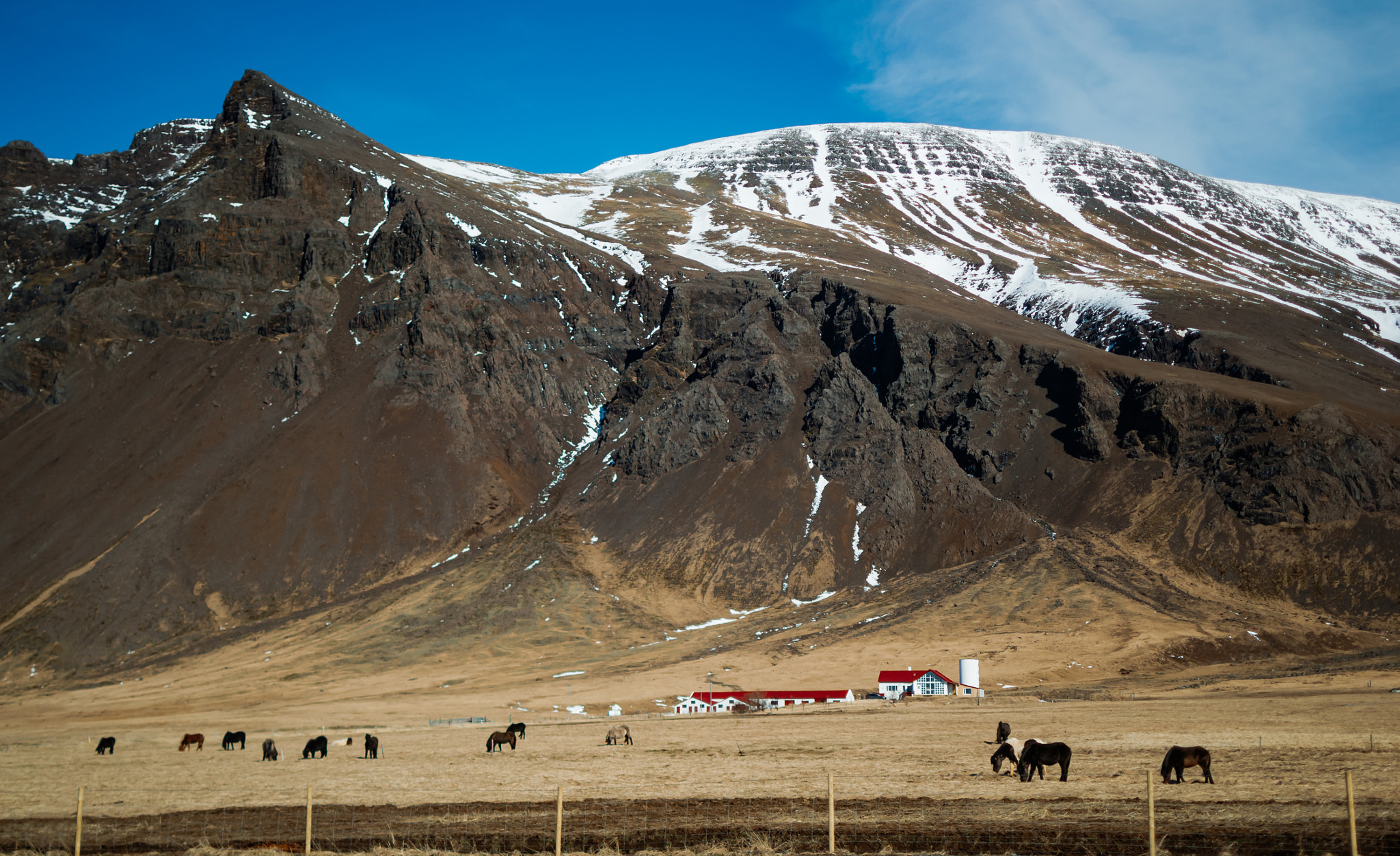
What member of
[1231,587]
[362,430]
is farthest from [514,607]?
[1231,587]

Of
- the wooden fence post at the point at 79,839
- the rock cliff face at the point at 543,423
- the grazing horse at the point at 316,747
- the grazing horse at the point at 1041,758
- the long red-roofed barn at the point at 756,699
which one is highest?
the rock cliff face at the point at 543,423

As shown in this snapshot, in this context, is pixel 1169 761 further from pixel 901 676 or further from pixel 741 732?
pixel 901 676

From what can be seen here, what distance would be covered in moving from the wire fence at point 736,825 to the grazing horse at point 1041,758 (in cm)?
228

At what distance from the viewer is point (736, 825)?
2462 cm

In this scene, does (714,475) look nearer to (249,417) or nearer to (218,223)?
(249,417)

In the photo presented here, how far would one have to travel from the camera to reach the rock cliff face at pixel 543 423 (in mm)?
123688

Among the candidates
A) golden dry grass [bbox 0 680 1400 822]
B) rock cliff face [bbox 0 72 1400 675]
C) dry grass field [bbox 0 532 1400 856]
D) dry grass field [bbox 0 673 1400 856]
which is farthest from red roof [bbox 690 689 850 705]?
rock cliff face [bbox 0 72 1400 675]

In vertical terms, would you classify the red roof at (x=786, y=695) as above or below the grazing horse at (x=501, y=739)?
below

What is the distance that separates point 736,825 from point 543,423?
138569 millimetres

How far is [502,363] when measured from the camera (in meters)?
162

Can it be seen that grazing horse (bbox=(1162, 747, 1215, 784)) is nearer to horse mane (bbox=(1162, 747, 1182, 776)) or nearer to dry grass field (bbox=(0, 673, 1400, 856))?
horse mane (bbox=(1162, 747, 1182, 776))

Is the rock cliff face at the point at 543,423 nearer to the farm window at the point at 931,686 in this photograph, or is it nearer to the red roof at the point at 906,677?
the red roof at the point at 906,677

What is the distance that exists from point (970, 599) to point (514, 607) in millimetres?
55201

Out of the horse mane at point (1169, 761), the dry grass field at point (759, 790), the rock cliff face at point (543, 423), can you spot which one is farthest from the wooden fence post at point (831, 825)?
the rock cliff face at point (543, 423)
